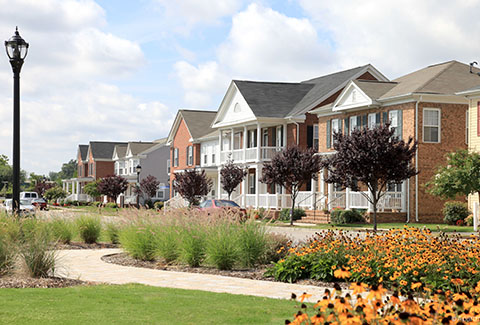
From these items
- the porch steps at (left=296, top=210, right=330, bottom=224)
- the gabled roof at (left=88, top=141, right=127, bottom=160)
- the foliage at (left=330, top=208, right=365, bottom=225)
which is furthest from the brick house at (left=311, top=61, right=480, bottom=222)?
the gabled roof at (left=88, top=141, right=127, bottom=160)

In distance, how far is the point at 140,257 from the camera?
1581cm

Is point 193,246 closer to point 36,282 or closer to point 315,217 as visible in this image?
point 36,282

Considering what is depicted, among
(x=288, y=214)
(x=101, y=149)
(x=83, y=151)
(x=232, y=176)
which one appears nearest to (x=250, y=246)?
(x=288, y=214)

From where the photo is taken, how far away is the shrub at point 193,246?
14297 mm

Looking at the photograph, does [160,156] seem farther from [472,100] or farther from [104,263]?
[104,263]

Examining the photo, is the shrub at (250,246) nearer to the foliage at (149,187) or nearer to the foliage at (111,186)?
the foliage at (149,187)

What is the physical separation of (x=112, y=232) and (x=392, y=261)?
37.8 ft

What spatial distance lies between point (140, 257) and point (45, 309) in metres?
7.31

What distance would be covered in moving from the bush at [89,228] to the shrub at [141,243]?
14.4 ft

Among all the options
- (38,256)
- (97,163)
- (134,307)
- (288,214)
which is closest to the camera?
(134,307)

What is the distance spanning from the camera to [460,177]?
2828cm

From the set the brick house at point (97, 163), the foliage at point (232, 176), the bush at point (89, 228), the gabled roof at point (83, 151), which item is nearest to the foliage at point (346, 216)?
the foliage at point (232, 176)

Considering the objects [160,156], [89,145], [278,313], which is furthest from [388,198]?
[89,145]

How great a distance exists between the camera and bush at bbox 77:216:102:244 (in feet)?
65.6
